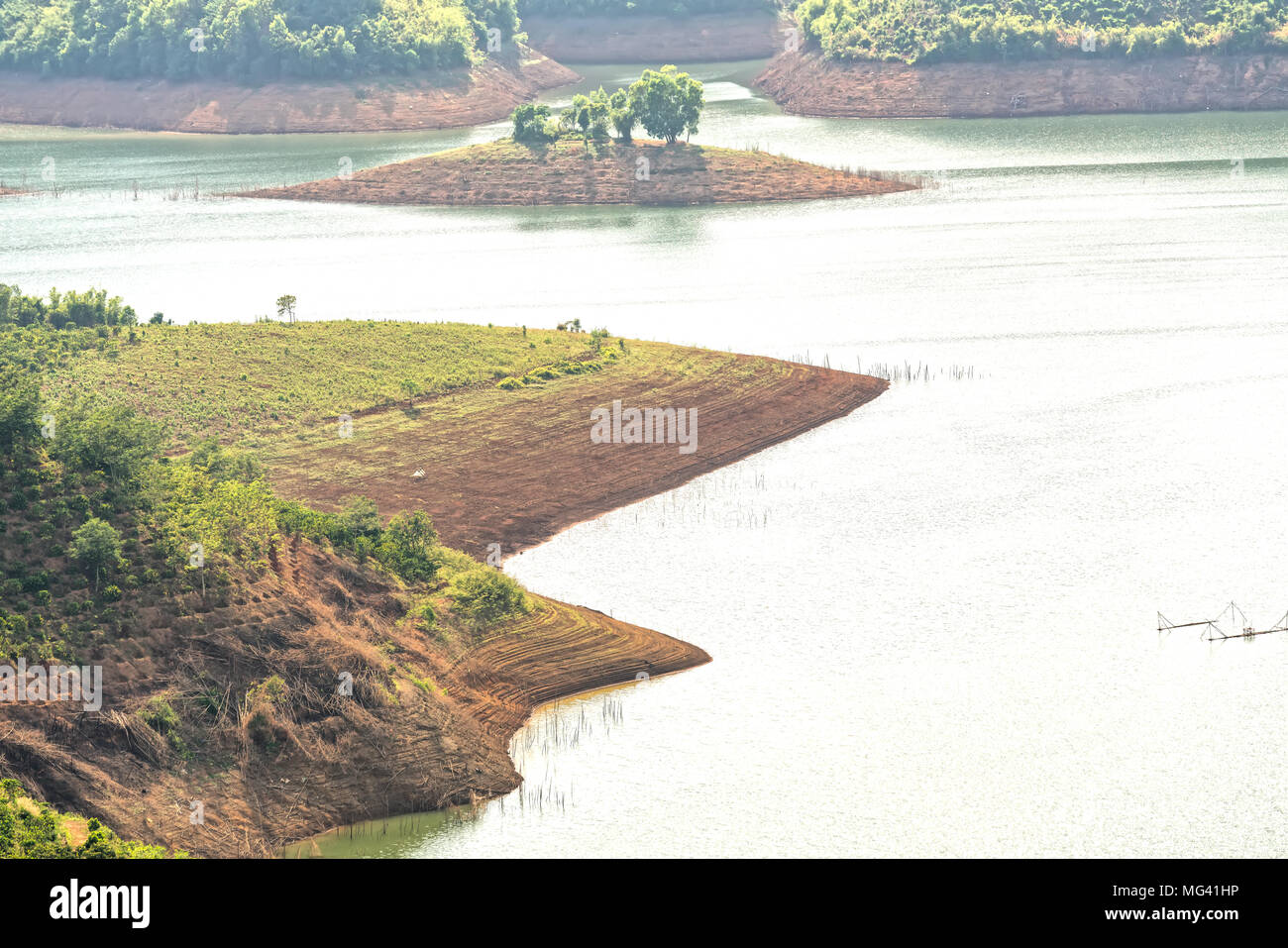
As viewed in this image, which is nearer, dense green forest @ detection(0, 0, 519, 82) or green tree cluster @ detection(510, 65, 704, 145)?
green tree cluster @ detection(510, 65, 704, 145)

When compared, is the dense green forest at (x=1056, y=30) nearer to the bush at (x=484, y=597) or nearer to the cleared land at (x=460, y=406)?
the cleared land at (x=460, y=406)

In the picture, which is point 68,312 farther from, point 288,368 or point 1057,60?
point 1057,60

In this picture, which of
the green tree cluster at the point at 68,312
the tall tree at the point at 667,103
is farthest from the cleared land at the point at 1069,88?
the green tree cluster at the point at 68,312

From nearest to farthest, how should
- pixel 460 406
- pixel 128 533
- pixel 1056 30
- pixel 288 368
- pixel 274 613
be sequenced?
pixel 274 613 < pixel 128 533 < pixel 460 406 < pixel 288 368 < pixel 1056 30

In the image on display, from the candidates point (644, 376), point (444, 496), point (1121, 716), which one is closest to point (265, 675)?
point (444, 496)

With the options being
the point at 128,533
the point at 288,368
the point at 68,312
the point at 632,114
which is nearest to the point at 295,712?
the point at 128,533

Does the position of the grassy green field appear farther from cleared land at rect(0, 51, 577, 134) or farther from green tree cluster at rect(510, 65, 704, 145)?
cleared land at rect(0, 51, 577, 134)

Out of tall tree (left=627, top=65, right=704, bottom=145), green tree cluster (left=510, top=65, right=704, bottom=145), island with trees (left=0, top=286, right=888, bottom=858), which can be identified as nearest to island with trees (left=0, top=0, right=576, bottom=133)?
green tree cluster (left=510, top=65, right=704, bottom=145)
